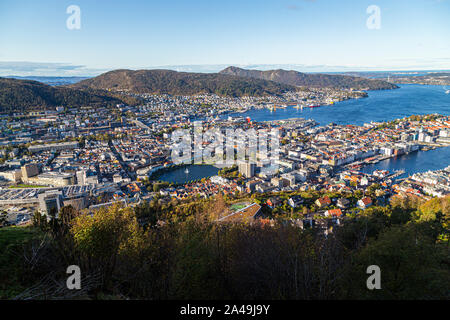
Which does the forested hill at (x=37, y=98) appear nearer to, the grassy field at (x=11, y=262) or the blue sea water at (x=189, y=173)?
the blue sea water at (x=189, y=173)

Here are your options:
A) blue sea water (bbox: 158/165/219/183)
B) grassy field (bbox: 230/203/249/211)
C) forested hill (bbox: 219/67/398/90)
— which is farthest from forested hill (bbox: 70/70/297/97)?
grassy field (bbox: 230/203/249/211)

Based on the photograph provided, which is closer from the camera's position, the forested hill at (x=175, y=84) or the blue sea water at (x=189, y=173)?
the blue sea water at (x=189, y=173)

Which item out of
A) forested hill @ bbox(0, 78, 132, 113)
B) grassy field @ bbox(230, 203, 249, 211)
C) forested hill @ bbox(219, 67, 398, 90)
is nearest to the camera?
grassy field @ bbox(230, 203, 249, 211)

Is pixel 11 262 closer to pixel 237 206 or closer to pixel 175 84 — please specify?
pixel 237 206

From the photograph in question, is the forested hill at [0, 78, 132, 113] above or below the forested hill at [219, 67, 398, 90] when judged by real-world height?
below

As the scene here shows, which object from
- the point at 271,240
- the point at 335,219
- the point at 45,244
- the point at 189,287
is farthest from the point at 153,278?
the point at 335,219

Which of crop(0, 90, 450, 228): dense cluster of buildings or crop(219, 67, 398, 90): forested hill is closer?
crop(0, 90, 450, 228): dense cluster of buildings

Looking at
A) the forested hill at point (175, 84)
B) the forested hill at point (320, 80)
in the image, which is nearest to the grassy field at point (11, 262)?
the forested hill at point (175, 84)

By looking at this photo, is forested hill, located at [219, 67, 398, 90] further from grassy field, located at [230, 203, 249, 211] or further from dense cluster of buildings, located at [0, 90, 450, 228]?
grassy field, located at [230, 203, 249, 211]
